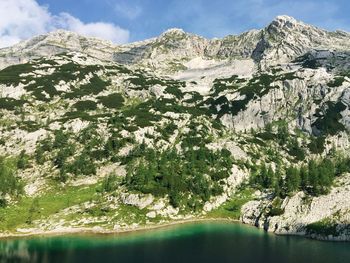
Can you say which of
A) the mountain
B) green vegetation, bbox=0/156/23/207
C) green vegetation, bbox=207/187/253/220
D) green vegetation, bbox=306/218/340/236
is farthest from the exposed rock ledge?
green vegetation, bbox=0/156/23/207

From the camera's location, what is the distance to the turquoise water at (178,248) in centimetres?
7706

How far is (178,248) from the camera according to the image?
3401 inches

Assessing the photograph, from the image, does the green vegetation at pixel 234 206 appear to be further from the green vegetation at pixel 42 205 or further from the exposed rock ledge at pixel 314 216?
the green vegetation at pixel 42 205

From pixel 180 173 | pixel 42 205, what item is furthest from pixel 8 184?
pixel 180 173

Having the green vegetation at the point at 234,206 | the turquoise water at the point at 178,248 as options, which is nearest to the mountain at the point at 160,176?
the green vegetation at the point at 234,206

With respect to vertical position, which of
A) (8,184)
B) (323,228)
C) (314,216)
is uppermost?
(8,184)

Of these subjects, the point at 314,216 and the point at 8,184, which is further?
the point at 8,184

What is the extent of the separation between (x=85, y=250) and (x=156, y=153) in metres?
82.9

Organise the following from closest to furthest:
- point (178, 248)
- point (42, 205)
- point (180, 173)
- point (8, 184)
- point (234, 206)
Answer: point (178, 248)
point (42, 205)
point (8, 184)
point (234, 206)
point (180, 173)

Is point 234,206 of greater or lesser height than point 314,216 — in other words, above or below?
above

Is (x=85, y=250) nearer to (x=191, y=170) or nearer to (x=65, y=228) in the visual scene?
(x=65, y=228)

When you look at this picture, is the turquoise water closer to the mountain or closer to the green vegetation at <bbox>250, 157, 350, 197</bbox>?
the mountain

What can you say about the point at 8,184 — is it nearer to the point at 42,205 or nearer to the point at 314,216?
the point at 42,205

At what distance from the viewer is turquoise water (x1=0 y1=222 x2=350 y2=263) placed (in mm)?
77062
